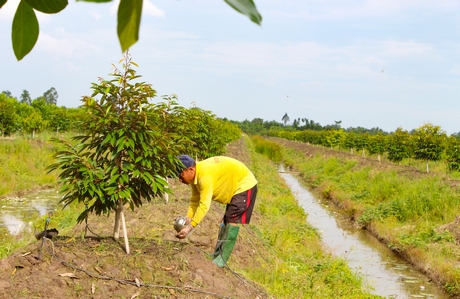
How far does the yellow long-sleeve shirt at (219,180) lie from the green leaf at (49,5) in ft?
13.8

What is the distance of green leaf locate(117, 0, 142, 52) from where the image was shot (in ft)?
1.55

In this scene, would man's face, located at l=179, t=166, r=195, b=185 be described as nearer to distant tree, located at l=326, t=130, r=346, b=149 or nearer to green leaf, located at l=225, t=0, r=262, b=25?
green leaf, located at l=225, t=0, r=262, b=25

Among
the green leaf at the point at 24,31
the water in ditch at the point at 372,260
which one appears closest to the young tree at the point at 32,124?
the water in ditch at the point at 372,260

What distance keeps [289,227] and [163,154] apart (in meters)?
6.46

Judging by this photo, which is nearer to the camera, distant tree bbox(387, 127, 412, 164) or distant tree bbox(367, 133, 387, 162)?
distant tree bbox(387, 127, 412, 164)

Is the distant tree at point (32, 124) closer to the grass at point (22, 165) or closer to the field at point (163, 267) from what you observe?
the grass at point (22, 165)

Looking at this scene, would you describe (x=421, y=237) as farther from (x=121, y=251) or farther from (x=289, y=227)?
(x=121, y=251)

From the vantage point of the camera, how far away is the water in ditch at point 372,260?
834 cm

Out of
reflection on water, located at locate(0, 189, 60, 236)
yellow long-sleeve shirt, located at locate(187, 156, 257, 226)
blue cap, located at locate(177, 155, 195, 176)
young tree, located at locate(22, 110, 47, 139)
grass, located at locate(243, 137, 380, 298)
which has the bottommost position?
reflection on water, located at locate(0, 189, 60, 236)

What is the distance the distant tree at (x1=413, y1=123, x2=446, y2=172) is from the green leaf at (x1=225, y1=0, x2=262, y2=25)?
1905 centimetres

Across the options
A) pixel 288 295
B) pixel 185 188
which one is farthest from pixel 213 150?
pixel 288 295

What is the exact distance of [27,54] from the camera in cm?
70

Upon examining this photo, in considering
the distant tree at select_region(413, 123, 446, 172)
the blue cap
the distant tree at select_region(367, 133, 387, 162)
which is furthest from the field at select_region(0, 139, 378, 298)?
the distant tree at select_region(367, 133, 387, 162)

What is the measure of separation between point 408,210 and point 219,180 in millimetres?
8893
